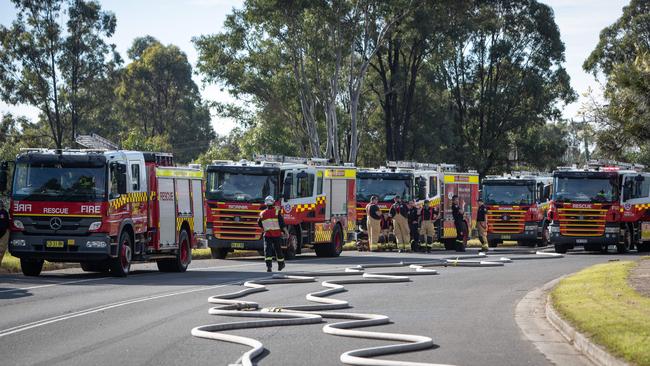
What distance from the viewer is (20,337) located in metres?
13.8

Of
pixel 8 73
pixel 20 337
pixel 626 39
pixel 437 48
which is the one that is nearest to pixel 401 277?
pixel 20 337

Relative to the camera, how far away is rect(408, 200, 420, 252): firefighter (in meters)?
38.8

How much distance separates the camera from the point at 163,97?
100375 millimetres

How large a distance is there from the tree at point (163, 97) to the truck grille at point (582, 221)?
62571mm

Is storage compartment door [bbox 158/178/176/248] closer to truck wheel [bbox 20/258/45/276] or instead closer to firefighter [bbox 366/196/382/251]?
truck wheel [bbox 20/258/45/276]

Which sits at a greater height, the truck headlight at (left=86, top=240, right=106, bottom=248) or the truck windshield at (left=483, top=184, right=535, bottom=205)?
the truck windshield at (left=483, top=184, right=535, bottom=205)

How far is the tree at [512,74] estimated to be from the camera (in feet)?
242

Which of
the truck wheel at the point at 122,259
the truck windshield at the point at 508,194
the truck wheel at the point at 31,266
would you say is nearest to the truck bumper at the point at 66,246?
the truck wheel at the point at 122,259

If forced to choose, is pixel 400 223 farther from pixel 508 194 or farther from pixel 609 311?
pixel 609 311

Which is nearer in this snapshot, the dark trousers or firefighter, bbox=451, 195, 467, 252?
the dark trousers

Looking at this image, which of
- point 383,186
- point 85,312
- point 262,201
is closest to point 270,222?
point 262,201

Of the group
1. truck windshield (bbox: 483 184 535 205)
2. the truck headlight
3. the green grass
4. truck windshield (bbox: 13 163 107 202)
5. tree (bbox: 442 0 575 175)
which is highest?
tree (bbox: 442 0 575 175)

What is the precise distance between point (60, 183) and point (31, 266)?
7.45ft

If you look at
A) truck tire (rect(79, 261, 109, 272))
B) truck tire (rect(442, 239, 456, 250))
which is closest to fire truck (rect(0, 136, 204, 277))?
truck tire (rect(79, 261, 109, 272))
